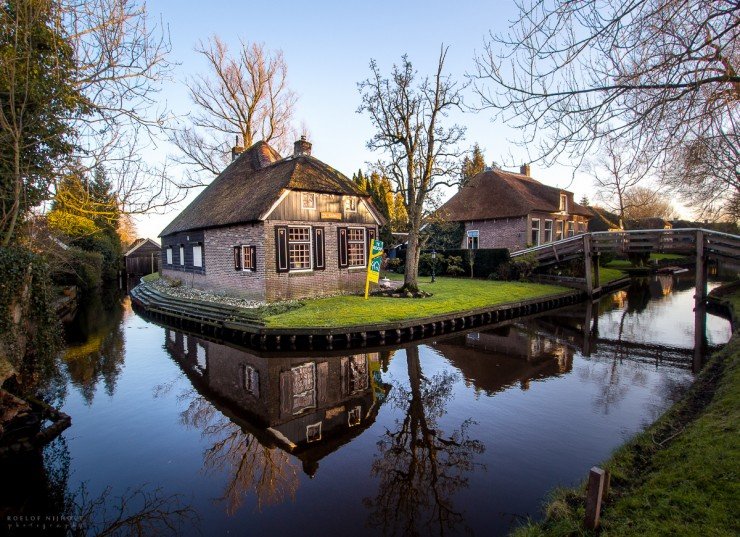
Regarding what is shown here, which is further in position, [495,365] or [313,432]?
[495,365]

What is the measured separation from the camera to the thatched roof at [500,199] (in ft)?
97.0

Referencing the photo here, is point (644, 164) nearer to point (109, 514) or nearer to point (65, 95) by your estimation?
point (109, 514)

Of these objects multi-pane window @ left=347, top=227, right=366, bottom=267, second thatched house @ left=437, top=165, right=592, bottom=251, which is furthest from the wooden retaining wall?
second thatched house @ left=437, top=165, right=592, bottom=251

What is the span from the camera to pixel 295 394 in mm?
9148

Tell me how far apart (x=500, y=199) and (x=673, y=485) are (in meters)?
28.1

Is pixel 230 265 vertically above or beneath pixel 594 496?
above

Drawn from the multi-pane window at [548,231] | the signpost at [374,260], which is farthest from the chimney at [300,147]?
the multi-pane window at [548,231]

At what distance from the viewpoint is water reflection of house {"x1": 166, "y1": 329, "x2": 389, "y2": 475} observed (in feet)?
24.2

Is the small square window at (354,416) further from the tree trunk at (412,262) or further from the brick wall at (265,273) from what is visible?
the tree trunk at (412,262)

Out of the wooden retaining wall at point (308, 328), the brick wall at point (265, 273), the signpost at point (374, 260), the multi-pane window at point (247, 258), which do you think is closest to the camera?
the wooden retaining wall at point (308, 328)

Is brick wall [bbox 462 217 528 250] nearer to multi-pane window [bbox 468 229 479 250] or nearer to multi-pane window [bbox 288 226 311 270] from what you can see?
multi-pane window [bbox 468 229 479 250]

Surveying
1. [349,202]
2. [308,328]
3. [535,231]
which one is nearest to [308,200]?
[349,202]

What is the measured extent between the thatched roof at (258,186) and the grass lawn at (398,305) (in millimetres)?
4322

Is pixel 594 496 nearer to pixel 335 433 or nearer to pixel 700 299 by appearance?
pixel 335 433
